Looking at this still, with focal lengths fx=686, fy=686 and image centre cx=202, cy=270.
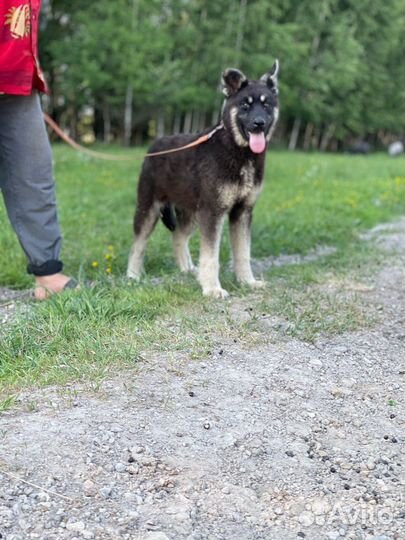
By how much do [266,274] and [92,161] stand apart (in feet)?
32.9

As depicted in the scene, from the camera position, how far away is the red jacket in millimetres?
4352

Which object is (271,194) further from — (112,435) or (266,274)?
(112,435)

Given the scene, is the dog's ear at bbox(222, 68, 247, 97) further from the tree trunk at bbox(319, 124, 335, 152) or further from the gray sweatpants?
the tree trunk at bbox(319, 124, 335, 152)

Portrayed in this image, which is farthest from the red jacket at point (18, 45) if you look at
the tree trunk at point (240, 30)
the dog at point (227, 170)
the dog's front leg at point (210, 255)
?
the tree trunk at point (240, 30)

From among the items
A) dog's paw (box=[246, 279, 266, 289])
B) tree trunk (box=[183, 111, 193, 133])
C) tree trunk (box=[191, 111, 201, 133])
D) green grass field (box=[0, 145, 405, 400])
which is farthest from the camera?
tree trunk (box=[191, 111, 201, 133])

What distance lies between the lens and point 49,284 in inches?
196

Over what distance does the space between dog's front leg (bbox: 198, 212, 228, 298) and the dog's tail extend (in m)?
0.74

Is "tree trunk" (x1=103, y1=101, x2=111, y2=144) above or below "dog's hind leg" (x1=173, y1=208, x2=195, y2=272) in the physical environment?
below

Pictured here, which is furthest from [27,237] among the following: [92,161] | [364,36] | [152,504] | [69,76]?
[364,36]

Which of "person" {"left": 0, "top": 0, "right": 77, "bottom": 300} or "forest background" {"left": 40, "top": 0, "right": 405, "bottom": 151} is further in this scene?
"forest background" {"left": 40, "top": 0, "right": 405, "bottom": 151}

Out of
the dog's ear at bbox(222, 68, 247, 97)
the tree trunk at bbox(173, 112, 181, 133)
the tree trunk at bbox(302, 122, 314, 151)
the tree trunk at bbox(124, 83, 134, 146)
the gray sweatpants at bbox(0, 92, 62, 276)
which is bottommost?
the tree trunk at bbox(302, 122, 314, 151)

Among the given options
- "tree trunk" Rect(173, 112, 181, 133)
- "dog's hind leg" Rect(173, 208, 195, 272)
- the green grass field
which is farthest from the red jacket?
"tree trunk" Rect(173, 112, 181, 133)

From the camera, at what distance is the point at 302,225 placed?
26.8ft

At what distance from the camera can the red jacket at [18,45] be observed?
4352 millimetres
